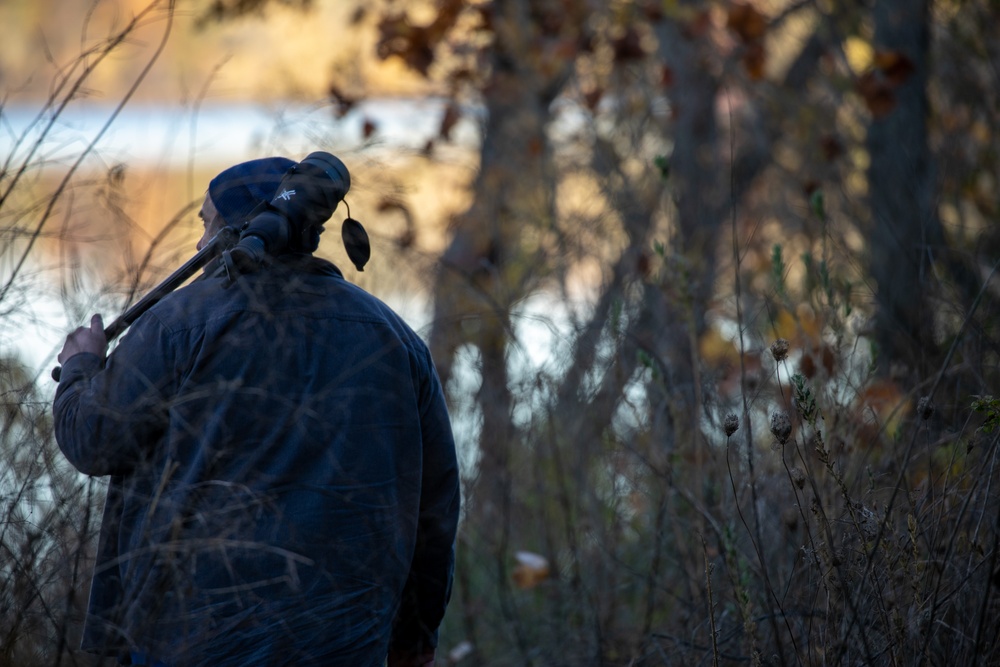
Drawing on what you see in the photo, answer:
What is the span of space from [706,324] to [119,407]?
18.4 feet

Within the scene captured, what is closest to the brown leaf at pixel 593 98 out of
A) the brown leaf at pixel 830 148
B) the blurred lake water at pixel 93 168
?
the brown leaf at pixel 830 148

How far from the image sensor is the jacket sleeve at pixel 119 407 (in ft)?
7.51

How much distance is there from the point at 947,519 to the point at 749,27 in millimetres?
5469

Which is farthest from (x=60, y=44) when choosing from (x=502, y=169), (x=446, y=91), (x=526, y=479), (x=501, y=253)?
(x=526, y=479)

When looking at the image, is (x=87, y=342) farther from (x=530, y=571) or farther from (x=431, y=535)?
(x=530, y=571)

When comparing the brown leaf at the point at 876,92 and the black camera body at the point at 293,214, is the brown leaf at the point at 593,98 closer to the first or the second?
the brown leaf at the point at 876,92

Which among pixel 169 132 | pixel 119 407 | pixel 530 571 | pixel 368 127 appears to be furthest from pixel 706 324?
pixel 119 407

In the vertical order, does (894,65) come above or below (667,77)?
below

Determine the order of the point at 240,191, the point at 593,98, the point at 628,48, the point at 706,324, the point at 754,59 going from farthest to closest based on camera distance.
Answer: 1. the point at 754,59
2. the point at 706,324
3. the point at 628,48
4. the point at 593,98
5. the point at 240,191

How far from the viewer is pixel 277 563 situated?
2359mm

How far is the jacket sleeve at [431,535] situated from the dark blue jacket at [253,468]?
5.6 inches

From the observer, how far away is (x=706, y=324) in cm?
737

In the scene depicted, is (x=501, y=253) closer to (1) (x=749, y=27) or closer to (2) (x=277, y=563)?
(1) (x=749, y=27)

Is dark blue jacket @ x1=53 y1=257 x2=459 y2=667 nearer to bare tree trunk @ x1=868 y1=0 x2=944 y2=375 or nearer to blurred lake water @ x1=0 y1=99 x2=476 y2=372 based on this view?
blurred lake water @ x1=0 y1=99 x2=476 y2=372
